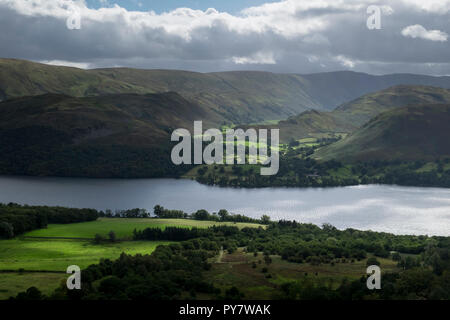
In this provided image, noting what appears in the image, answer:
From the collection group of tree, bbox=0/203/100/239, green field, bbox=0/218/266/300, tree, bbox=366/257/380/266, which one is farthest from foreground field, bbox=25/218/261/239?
tree, bbox=366/257/380/266

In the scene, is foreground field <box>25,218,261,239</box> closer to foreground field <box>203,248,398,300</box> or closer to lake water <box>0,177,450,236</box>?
lake water <box>0,177,450,236</box>

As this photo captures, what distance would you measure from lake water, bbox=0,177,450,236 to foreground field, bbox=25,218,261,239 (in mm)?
20314

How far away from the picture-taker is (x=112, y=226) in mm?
111625

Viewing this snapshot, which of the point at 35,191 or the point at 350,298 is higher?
the point at 35,191

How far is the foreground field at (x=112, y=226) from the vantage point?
346 feet

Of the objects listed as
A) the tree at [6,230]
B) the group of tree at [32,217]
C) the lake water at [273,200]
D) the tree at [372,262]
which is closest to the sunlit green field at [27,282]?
the tree at [6,230]

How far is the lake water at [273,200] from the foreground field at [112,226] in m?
20.3

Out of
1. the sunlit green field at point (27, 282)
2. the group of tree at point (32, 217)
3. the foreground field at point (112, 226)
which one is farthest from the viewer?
the foreground field at point (112, 226)

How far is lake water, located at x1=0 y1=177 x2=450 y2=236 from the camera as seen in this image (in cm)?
13212

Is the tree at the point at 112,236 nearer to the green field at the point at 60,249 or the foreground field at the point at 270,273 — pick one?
the green field at the point at 60,249
